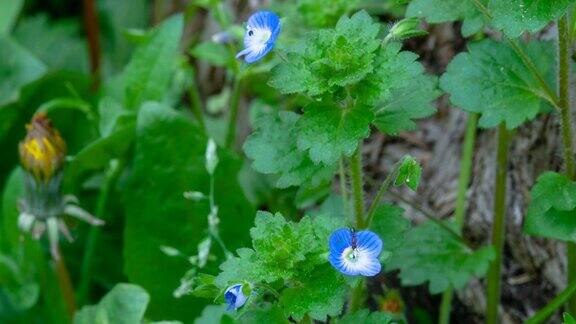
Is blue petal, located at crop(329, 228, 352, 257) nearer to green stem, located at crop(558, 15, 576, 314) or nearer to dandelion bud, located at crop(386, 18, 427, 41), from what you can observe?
dandelion bud, located at crop(386, 18, 427, 41)

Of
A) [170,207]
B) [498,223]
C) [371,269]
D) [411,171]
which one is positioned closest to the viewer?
[371,269]

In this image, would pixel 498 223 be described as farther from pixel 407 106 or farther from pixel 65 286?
pixel 65 286

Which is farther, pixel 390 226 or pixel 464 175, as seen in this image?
pixel 464 175

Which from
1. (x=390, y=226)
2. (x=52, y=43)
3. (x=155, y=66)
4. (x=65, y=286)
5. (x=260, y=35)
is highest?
(x=260, y=35)

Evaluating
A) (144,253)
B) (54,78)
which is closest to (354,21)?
(144,253)

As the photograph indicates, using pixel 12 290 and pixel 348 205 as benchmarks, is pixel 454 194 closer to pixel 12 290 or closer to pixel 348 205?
pixel 348 205

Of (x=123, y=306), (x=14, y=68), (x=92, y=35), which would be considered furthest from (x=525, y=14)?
(x=92, y=35)

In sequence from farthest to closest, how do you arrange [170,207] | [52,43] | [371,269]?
1. [52,43]
2. [170,207]
3. [371,269]
